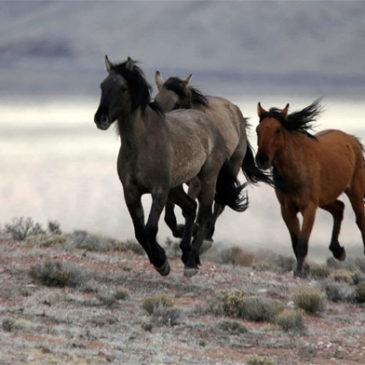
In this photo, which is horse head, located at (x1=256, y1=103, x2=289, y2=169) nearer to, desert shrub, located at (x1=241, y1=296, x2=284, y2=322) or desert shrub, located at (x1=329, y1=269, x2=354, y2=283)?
desert shrub, located at (x1=329, y1=269, x2=354, y2=283)

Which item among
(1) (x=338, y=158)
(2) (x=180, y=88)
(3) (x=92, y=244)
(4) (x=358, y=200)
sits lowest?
(3) (x=92, y=244)

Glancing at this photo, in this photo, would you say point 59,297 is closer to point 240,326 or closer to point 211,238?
point 240,326

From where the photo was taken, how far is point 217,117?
17.5 metres

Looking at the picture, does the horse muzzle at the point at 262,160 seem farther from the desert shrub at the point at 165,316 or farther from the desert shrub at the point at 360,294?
the desert shrub at the point at 165,316

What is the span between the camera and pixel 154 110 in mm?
13195

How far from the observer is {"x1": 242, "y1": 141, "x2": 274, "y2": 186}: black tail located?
19281mm

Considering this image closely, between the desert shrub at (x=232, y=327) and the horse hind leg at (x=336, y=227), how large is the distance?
23.0ft

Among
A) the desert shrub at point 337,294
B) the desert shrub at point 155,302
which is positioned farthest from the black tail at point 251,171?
the desert shrub at point 155,302

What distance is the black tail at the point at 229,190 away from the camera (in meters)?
15.9

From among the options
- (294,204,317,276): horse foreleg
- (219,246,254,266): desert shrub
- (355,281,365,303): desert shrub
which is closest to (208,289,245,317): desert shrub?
(355,281,365,303): desert shrub

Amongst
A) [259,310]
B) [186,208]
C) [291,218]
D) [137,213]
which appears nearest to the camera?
[259,310]

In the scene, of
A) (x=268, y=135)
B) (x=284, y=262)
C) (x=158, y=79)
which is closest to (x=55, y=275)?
Result: (x=268, y=135)

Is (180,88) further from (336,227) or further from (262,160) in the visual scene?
(336,227)

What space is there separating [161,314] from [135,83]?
9.67ft
